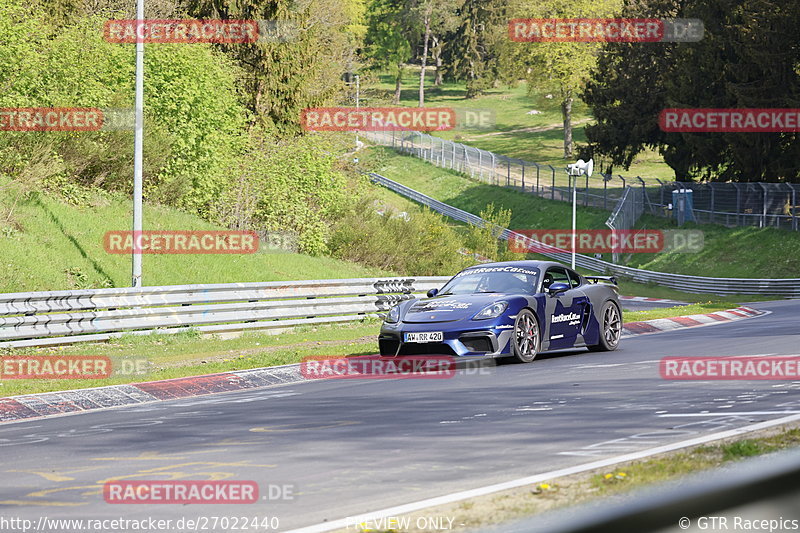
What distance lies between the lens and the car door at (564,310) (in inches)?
615

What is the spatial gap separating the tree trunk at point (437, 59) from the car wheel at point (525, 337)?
11224cm

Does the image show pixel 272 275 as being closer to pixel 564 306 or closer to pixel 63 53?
pixel 63 53

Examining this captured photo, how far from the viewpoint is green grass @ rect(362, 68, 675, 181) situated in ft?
306

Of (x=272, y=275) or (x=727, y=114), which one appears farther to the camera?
(x=727, y=114)

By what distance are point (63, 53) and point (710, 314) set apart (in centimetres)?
1773

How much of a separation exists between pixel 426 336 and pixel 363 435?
19.3 ft

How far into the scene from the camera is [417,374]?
14.2m

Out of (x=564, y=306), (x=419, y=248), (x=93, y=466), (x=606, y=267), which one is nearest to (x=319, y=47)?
(x=419, y=248)

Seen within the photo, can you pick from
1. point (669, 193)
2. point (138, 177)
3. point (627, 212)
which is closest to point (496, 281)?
point (138, 177)

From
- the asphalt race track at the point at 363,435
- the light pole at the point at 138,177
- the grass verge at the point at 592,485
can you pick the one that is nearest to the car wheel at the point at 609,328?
the asphalt race track at the point at 363,435

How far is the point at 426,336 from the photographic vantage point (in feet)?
47.5

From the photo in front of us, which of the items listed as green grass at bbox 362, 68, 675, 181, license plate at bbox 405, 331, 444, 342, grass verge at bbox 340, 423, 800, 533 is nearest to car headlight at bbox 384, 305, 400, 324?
license plate at bbox 405, 331, 444, 342

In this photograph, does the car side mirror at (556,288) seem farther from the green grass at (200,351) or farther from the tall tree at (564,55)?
the tall tree at (564,55)

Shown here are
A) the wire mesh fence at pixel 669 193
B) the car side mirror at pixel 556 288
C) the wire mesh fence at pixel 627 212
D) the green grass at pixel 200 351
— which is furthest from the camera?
the wire mesh fence at pixel 627 212
